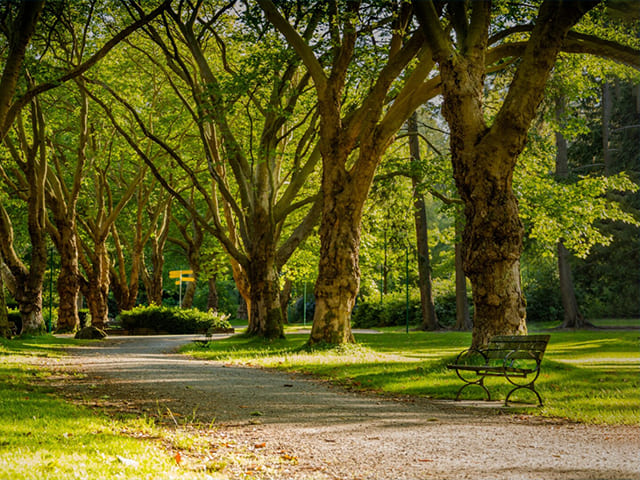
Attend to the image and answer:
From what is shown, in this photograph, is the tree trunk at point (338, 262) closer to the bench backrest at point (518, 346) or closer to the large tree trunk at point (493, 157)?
the large tree trunk at point (493, 157)

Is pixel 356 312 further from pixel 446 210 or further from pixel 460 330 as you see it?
pixel 446 210

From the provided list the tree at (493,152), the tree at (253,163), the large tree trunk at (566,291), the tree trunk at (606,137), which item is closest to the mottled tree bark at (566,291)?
the large tree trunk at (566,291)

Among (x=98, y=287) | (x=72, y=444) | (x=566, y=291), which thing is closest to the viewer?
(x=72, y=444)

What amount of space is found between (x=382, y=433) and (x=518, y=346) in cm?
332

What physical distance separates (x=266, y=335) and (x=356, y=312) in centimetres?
2400

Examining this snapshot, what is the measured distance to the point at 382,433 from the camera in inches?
272

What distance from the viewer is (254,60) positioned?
17.3 metres

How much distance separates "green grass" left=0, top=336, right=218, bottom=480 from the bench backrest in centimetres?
499

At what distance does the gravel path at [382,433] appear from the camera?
538cm

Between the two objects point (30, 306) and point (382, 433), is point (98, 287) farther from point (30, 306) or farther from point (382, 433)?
point (382, 433)

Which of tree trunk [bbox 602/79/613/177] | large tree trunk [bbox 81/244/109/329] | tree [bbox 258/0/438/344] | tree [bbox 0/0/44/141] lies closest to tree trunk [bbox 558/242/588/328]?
tree trunk [bbox 602/79/613/177]

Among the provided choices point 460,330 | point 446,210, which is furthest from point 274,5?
point 460,330

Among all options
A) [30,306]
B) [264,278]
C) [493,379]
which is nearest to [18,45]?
[264,278]

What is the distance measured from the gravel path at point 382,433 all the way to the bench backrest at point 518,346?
0.91 meters
